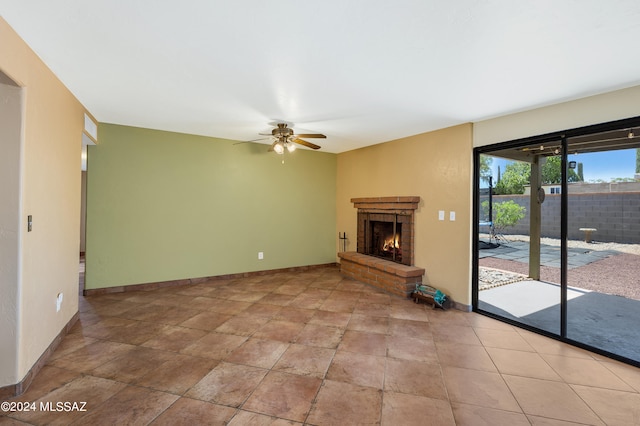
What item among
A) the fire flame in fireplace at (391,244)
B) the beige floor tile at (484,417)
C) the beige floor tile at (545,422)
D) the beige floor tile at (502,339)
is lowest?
the beige floor tile at (484,417)

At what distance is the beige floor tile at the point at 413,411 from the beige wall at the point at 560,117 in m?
2.81

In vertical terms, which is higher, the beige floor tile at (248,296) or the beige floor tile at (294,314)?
the beige floor tile at (248,296)

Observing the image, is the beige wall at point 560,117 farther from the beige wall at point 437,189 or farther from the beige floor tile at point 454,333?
the beige floor tile at point 454,333

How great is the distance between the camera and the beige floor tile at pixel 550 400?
68.0 inches

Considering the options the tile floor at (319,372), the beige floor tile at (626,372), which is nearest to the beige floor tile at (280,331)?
the tile floor at (319,372)

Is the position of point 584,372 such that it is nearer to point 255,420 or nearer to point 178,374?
point 255,420

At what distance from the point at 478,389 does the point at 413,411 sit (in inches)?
22.9

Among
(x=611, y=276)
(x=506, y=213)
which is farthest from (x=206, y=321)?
(x=611, y=276)

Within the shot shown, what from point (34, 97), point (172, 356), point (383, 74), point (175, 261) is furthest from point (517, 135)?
point (175, 261)

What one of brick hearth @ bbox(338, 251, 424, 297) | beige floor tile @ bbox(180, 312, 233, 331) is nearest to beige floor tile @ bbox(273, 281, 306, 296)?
brick hearth @ bbox(338, 251, 424, 297)

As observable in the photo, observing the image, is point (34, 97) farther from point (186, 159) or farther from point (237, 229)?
point (237, 229)

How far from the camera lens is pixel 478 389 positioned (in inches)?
78.1

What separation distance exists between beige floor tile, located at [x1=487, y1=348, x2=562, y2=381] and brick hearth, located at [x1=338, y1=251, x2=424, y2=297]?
4.78ft

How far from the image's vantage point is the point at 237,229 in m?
4.77
